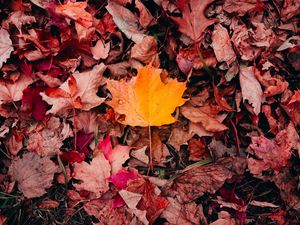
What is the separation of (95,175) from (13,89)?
0.59 metres

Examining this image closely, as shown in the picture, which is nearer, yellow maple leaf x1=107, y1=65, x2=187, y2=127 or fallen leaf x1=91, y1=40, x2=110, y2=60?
yellow maple leaf x1=107, y1=65, x2=187, y2=127

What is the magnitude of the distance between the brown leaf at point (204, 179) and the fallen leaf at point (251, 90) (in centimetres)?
28

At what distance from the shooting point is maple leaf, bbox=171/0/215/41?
184cm

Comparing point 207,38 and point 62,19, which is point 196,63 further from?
point 62,19

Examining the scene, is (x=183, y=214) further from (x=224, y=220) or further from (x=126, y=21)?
(x=126, y=21)

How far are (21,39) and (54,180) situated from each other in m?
0.71

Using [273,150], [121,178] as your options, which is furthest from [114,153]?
[273,150]

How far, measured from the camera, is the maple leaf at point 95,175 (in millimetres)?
1814

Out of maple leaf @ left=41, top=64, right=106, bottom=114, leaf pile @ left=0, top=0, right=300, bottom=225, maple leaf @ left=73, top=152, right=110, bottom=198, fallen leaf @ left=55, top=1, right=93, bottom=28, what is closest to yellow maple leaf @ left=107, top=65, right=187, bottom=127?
leaf pile @ left=0, top=0, right=300, bottom=225

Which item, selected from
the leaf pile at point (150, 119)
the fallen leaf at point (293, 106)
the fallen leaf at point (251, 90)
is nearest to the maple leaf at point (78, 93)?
the leaf pile at point (150, 119)

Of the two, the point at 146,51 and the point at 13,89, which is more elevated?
the point at 146,51

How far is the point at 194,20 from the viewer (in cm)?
185

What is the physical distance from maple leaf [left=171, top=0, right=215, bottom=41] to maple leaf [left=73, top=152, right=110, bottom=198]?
0.73 metres

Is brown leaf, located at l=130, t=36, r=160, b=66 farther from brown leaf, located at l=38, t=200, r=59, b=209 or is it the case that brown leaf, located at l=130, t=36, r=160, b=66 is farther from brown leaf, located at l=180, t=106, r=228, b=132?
brown leaf, located at l=38, t=200, r=59, b=209
